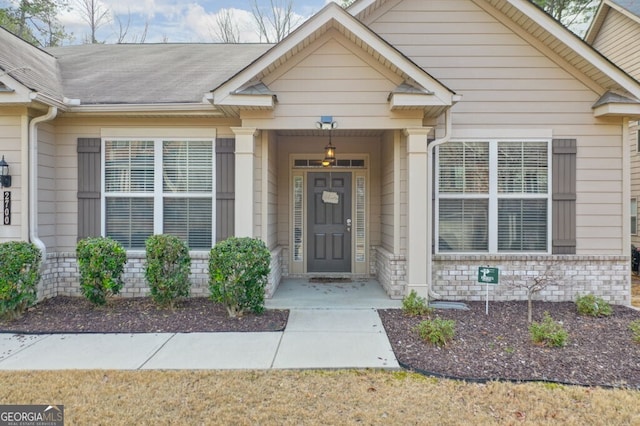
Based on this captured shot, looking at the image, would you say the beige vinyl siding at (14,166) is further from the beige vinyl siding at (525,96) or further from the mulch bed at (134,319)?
the beige vinyl siding at (525,96)

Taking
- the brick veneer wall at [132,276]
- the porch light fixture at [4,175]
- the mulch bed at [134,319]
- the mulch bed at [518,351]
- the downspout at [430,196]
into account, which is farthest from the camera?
the brick veneer wall at [132,276]

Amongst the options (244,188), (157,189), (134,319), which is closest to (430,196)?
(244,188)

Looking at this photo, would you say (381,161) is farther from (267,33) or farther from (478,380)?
(267,33)

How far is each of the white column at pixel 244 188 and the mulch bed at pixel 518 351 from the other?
2.25 m

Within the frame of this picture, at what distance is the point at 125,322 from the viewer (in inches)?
189

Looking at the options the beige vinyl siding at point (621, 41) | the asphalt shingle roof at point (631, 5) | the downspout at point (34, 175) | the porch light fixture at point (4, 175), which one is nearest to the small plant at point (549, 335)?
the downspout at point (34, 175)

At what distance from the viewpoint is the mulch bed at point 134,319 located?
4.60m

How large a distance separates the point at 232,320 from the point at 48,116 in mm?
3846

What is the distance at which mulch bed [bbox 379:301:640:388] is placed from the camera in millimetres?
3445

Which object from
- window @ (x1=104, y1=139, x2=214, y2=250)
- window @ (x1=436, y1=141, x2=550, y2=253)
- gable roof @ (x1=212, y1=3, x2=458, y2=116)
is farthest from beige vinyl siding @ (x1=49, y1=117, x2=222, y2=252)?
window @ (x1=436, y1=141, x2=550, y2=253)

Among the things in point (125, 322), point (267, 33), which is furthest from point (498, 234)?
point (267, 33)

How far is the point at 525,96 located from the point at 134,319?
6.43m

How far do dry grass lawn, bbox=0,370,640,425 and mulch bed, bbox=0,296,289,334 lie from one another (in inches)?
46.2

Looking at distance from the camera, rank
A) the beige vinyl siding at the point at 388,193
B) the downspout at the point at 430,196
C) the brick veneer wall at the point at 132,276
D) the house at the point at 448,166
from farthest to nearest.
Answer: the beige vinyl siding at the point at 388,193, the brick veneer wall at the point at 132,276, the house at the point at 448,166, the downspout at the point at 430,196
